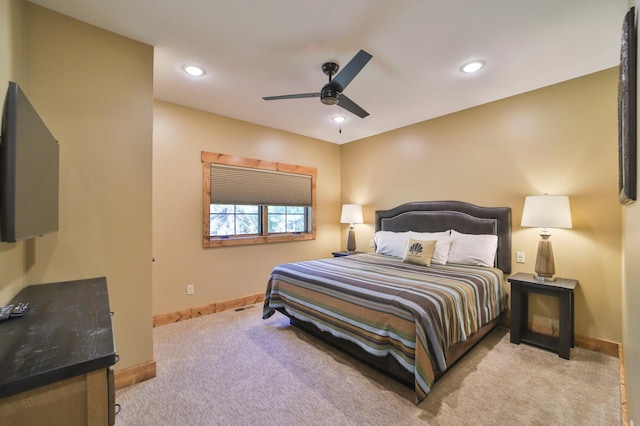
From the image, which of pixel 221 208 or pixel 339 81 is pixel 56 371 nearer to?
pixel 339 81

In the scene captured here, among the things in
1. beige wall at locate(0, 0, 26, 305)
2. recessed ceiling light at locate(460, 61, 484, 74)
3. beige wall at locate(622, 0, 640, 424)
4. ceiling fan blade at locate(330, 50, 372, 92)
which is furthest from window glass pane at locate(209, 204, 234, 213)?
beige wall at locate(622, 0, 640, 424)

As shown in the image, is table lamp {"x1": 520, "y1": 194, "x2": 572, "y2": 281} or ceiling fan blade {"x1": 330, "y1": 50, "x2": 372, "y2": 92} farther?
table lamp {"x1": 520, "y1": 194, "x2": 572, "y2": 281}

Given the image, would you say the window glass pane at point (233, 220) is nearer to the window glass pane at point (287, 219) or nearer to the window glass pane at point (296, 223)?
the window glass pane at point (287, 219)

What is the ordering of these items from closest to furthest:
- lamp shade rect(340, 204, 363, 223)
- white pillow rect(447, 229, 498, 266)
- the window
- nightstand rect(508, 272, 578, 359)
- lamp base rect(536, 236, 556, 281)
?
nightstand rect(508, 272, 578, 359)
lamp base rect(536, 236, 556, 281)
white pillow rect(447, 229, 498, 266)
the window
lamp shade rect(340, 204, 363, 223)

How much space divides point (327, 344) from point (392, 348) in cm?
93

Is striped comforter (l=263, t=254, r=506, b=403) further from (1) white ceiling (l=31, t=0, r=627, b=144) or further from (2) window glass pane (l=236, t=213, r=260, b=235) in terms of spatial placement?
(1) white ceiling (l=31, t=0, r=627, b=144)

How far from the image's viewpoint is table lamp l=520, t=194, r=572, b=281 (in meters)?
2.58

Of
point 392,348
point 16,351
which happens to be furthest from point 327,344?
point 16,351

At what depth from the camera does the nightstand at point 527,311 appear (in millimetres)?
2498

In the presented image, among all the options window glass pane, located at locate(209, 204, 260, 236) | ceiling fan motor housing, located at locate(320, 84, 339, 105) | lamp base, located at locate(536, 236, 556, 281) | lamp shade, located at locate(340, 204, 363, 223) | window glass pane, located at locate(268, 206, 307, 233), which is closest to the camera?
ceiling fan motor housing, located at locate(320, 84, 339, 105)

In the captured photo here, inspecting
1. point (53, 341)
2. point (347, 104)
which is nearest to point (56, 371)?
point (53, 341)

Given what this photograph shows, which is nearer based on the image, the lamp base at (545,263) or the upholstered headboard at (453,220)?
the lamp base at (545,263)

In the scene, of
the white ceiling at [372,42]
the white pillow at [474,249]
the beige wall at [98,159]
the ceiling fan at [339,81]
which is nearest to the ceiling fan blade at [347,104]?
the ceiling fan at [339,81]

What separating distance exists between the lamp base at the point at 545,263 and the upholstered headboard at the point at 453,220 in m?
0.45
